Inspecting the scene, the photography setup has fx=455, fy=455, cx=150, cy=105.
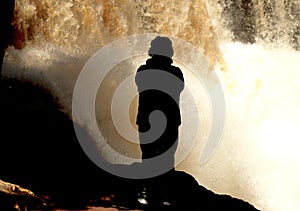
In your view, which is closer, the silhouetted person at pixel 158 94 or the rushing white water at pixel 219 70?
the silhouetted person at pixel 158 94

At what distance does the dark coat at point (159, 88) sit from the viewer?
15.7 feet

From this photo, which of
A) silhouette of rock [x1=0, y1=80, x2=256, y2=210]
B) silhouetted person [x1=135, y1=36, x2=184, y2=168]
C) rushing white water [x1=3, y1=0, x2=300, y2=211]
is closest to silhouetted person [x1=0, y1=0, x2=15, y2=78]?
silhouetted person [x1=135, y1=36, x2=184, y2=168]

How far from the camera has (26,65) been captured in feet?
32.0

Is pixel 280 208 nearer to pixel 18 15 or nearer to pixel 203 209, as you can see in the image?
pixel 203 209

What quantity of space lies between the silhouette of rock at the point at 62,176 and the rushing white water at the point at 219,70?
1309 mm

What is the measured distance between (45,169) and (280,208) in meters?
4.59

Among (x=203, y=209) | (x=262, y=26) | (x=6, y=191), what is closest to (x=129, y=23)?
(x=262, y=26)

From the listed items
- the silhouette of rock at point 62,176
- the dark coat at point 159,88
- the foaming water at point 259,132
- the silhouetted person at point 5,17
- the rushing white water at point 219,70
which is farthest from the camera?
the rushing white water at point 219,70

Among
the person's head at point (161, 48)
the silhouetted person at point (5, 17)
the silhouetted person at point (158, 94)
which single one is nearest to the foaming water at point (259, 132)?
the silhouetted person at point (158, 94)

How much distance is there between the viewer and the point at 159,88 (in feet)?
15.7

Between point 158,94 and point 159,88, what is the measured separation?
65 mm

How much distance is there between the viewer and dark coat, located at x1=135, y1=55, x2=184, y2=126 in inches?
189

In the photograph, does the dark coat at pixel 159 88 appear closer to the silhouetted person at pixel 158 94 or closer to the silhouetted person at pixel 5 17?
the silhouetted person at pixel 158 94

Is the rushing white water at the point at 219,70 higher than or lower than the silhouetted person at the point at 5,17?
higher
